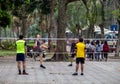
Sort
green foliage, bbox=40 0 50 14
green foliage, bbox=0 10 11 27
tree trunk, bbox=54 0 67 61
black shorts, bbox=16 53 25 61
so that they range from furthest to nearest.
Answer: green foliage, bbox=40 0 50 14 < green foliage, bbox=0 10 11 27 < tree trunk, bbox=54 0 67 61 < black shorts, bbox=16 53 25 61

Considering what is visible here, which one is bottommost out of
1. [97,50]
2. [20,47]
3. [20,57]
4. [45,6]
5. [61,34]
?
[97,50]

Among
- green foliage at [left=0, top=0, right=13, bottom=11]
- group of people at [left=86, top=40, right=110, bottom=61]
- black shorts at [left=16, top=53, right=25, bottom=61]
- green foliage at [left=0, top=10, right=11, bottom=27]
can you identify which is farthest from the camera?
green foliage at [left=0, top=10, right=11, bottom=27]

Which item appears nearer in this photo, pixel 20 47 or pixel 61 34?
pixel 20 47

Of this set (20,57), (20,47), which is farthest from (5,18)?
(20,57)

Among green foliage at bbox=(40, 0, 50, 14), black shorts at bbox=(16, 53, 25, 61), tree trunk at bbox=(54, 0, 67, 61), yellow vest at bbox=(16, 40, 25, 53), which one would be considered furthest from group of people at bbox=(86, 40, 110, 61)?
green foliage at bbox=(40, 0, 50, 14)

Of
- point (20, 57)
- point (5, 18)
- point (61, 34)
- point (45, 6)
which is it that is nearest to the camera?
point (20, 57)

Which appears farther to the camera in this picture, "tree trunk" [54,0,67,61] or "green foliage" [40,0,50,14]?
"green foliage" [40,0,50,14]

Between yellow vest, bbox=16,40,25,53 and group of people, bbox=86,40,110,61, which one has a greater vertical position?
yellow vest, bbox=16,40,25,53

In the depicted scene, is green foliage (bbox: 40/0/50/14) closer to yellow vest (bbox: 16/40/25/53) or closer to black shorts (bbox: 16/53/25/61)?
yellow vest (bbox: 16/40/25/53)

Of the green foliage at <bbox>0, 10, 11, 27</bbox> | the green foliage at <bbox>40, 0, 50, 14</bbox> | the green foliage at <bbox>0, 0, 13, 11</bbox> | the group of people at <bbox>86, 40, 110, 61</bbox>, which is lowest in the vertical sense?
the group of people at <bbox>86, 40, 110, 61</bbox>

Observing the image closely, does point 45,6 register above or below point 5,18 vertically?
above

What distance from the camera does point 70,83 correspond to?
16.0m

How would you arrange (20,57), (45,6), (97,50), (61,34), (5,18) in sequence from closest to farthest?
(20,57) < (61,34) < (97,50) < (5,18) < (45,6)

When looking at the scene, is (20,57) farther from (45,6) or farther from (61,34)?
(45,6)
